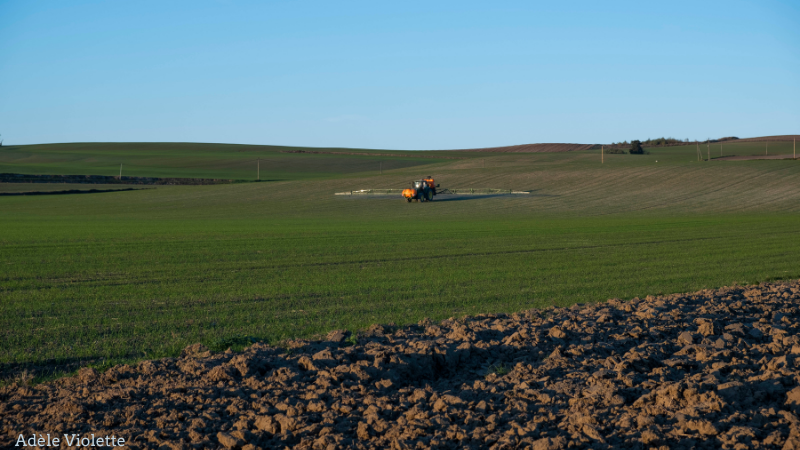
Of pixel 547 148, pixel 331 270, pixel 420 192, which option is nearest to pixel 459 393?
pixel 331 270

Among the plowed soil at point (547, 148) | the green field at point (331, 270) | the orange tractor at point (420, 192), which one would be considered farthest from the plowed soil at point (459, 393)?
the plowed soil at point (547, 148)

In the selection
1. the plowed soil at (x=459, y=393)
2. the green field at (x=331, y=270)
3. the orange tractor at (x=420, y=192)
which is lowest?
the green field at (x=331, y=270)

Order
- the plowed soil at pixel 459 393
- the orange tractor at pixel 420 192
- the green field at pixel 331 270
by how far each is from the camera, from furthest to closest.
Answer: the orange tractor at pixel 420 192, the green field at pixel 331 270, the plowed soil at pixel 459 393

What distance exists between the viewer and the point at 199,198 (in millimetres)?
58031

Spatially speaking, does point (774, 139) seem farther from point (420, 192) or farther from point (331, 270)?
point (331, 270)

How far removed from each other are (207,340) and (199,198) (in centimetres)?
5188

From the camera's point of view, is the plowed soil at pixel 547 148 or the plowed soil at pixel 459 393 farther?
the plowed soil at pixel 547 148

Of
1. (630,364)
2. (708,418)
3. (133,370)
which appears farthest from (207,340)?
(708,418)

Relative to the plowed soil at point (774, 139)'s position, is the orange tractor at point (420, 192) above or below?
below

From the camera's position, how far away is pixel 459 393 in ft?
19.5

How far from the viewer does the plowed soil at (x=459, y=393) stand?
4.97 meters

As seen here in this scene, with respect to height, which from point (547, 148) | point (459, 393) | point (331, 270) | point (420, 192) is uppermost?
point (547, 148)

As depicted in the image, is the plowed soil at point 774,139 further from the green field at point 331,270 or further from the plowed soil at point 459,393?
the plowed soil at point 459,393

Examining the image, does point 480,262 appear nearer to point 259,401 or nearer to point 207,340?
point 207,340
